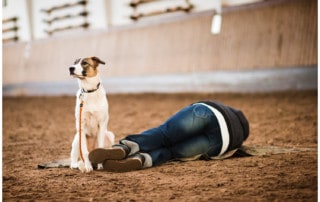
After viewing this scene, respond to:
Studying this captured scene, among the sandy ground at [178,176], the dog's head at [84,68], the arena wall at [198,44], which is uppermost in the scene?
the arena wall at [198,44]

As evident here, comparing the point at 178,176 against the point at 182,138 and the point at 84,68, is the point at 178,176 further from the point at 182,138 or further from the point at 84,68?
the point at 84,68

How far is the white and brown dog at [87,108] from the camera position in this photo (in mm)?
3283

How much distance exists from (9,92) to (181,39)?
7.30 metres

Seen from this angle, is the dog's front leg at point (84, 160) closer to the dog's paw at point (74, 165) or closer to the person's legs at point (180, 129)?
the dog's paw at point (74, 165)

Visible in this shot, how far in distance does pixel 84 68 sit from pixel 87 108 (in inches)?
11.9

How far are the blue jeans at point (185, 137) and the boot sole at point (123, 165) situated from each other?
13 centimetres

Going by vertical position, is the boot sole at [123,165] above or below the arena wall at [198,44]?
below

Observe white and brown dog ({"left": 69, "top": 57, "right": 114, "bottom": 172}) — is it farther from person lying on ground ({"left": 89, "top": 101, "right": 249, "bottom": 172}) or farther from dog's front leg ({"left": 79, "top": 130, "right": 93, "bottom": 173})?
person lying on ground ({"left": 89, "top": 101, "right": 249, "bottom": 172})

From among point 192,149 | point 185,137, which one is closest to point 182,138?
point 185,137

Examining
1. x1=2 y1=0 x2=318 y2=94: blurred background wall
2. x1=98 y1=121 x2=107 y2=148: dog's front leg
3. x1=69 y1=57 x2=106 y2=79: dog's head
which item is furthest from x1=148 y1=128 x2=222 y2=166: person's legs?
x1=2 y1=0 x2=318 y2=94: blurred background wall

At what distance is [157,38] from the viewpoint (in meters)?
11.5

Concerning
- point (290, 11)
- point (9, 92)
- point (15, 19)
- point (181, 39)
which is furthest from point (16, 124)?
point (15, 19)

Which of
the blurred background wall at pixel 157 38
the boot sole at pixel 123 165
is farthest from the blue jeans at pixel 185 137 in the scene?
the blurred background wall at pixel 157 38

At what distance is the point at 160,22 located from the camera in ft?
38.4
